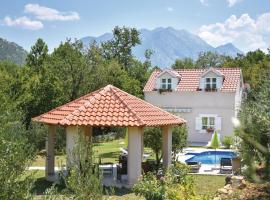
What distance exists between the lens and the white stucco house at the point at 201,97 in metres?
41.7

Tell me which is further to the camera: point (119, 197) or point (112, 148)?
point (112, 148)

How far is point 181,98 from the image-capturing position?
141 ft

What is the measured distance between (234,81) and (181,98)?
5244 millimetres

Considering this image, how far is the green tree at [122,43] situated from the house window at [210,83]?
1034 inches

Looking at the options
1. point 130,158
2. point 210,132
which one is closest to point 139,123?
point 130,158

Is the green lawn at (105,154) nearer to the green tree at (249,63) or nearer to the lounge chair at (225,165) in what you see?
the lounge chair at (225,165)

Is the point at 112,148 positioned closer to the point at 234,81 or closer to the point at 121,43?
the point at 234,81

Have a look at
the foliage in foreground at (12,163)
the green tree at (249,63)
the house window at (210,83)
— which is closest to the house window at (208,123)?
Answer: the house window at (210,83)

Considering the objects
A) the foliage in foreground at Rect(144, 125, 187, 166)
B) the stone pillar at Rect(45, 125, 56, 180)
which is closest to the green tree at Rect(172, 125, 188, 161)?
the foliage in foreground at Rect(144, 125, 187, 166)

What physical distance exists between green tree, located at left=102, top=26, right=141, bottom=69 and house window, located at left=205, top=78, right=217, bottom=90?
26.3 metres

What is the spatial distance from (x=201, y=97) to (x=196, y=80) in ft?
6.21

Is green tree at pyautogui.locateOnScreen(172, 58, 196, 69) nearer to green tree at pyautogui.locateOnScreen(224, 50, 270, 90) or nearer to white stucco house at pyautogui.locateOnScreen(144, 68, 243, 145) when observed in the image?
green tree at pyautogui.locateOnScreen(224, 50, 270, 90)

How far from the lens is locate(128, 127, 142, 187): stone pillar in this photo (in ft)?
65.6

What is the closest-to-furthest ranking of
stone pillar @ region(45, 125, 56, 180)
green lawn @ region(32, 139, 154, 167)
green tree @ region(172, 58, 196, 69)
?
1. stone pillar @ region(45, 125, 56, 180)
2. green lawn @ region(32, 139, 154, 167)
3. green tree @ region(172, 58, 196, 69)
